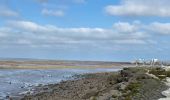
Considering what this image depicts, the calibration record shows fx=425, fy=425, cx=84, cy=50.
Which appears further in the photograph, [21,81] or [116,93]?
[21,81]

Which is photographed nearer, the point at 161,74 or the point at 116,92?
the point at 116,92

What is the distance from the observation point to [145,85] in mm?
37688

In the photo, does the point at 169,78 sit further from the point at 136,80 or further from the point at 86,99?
the point at 86,99

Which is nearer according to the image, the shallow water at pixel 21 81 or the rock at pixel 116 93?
the rock at pixel 116 93

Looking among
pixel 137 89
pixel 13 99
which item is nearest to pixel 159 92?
pixel 137 89

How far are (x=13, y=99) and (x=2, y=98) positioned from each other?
1920 mm

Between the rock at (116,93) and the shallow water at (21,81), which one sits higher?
the rock at (116,93)

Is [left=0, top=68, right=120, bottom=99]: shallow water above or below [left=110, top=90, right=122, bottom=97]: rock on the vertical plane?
below

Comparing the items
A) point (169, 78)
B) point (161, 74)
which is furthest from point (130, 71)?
point (169, 78)

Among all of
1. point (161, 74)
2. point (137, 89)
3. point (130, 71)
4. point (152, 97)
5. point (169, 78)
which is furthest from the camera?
point (130, 71)

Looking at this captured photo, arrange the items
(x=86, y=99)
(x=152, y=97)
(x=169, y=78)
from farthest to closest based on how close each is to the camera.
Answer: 1. (x=169, y=78)
2. (x=86, y=99)
3. (x=152, y=97)

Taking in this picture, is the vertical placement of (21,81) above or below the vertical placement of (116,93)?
below

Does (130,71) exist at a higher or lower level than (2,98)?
higher

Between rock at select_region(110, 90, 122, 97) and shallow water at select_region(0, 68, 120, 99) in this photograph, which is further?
shallow water at select_region(0, 68, 120, 99)
